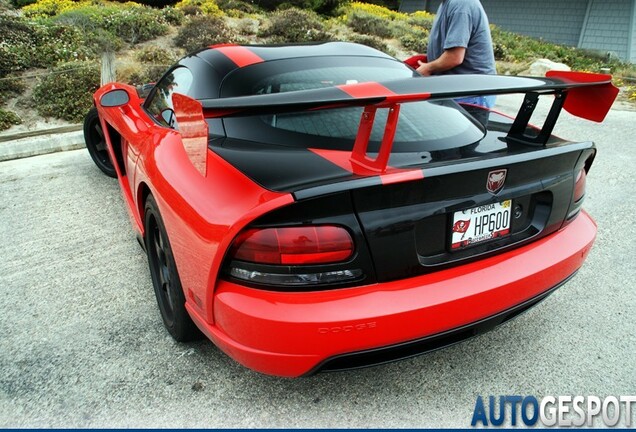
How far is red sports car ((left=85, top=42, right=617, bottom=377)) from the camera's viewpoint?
165cm

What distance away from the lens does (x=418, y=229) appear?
69.4 inches

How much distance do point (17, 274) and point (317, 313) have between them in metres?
2.27

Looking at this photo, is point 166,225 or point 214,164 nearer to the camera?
point 214,164

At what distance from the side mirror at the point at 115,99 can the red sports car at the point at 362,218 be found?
108cm

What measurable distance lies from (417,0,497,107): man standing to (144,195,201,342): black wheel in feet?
7.73

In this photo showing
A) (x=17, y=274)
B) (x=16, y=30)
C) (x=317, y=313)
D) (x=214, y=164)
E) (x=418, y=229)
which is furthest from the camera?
(x=16, y=30)

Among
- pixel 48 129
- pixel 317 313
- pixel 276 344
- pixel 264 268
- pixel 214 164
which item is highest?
pixel 214 164

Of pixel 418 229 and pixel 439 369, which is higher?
pixel 418 229

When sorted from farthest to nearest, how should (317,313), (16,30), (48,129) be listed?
(16,30) < (48,129) < (317,313)

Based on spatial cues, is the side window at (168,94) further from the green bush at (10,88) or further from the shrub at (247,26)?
the shrub at (247,26)

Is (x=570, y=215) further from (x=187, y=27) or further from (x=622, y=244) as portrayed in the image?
(x=187, y=27)

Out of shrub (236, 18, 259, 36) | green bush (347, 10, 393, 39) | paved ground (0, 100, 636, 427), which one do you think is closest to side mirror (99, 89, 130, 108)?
paved ground (0, 100, 636, 427)

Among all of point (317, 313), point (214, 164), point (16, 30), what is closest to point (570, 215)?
point (317, 313)

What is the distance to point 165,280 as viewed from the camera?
250cm
